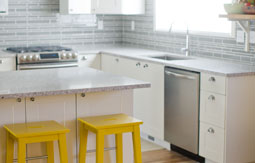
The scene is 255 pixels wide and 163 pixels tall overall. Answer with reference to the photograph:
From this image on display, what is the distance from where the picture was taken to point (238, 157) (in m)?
4.26

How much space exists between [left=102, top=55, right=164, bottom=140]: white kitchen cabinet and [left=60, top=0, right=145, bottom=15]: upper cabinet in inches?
37.5

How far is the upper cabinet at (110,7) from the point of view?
6.25 metres

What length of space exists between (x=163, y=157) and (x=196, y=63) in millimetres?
1013

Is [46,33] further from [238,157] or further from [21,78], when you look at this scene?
[238,157]

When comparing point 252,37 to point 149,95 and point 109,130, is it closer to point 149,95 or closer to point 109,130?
point 149,95

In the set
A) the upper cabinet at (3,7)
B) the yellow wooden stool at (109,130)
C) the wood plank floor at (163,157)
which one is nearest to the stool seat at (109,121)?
the yellow wooden stool at (109,130)

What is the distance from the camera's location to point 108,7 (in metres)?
6.36

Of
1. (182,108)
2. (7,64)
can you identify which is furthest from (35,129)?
(7,64)

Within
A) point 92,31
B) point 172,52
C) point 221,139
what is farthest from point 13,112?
point 92,31

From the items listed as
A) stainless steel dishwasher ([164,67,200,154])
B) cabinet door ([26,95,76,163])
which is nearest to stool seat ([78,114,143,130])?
cabinet door ([26,95,76,163])

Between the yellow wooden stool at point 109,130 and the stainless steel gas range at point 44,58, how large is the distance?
2.45m

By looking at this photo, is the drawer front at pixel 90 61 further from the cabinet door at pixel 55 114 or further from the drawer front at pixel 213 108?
the cabinet door at pixel 55 114

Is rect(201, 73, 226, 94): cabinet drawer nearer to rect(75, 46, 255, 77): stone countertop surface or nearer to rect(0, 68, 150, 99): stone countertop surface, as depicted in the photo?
rect(75, 46, 255, 77): stone countertop surface

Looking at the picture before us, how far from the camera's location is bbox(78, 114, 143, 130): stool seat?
3.24 metres
